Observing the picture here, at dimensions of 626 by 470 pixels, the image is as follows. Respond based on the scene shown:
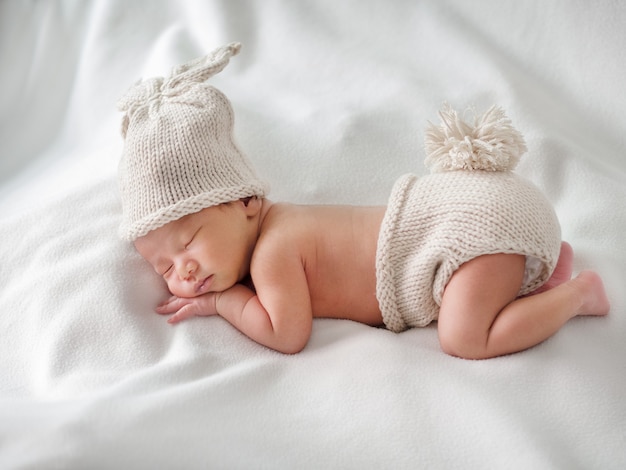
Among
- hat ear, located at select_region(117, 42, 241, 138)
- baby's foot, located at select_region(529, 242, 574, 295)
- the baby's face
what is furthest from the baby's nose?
baby's foot, located at select_region(529, 242, 574, 295)

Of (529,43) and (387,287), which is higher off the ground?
(529,43)

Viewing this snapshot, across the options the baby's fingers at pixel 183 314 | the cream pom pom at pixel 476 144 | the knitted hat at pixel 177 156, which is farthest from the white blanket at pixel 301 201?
the cream pom pom at pixel 476 144

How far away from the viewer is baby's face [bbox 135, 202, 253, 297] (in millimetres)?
1456

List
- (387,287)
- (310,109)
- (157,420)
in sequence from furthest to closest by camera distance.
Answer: (310,109)
(387,287)
(157,420)

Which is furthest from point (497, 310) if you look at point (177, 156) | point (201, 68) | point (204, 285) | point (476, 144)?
point (201, 68)

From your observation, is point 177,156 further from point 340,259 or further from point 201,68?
point 340,259

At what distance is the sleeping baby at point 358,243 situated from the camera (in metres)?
1.34

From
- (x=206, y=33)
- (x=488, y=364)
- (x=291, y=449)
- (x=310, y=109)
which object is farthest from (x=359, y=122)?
(x=291, y=449)

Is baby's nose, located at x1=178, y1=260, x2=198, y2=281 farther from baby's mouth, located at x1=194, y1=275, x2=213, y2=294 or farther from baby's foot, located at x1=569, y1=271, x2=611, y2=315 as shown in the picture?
baby's foot, located at x1=569, y1=271, x2=611, y2=315

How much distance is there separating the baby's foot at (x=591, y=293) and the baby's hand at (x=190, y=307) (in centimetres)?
68

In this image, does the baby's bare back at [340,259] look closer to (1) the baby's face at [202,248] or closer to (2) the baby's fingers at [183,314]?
(1) the baby's face at [202,248]

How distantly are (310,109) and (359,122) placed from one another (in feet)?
0.48

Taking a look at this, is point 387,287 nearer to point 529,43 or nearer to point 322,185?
point 322,185

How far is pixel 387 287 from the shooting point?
1427 mm
